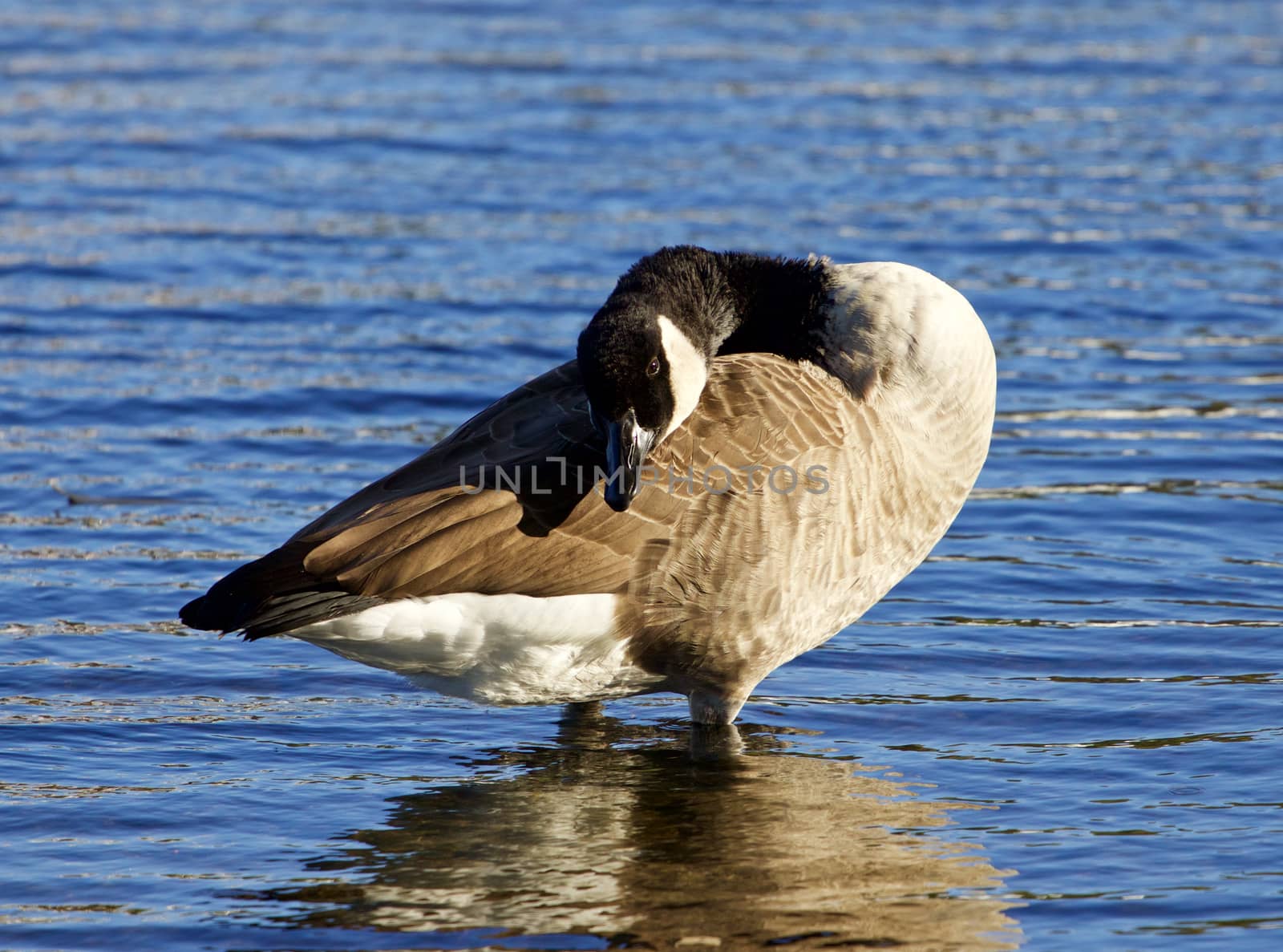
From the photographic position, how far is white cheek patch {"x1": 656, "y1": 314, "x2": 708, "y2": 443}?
613cm

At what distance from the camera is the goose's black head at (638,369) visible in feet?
19.3

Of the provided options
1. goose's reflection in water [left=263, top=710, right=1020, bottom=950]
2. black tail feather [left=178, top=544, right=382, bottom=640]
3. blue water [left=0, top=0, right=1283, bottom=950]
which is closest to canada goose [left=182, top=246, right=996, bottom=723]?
black tail feather [left=178, top=544, right=382, bottom=640]

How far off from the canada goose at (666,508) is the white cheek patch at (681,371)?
0.01m

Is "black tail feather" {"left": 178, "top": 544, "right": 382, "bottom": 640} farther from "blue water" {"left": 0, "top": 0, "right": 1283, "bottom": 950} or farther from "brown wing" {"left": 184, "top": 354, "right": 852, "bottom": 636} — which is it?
"blue water" {"left": 0, "top": 0, "right": 1283, "bottom": 950}

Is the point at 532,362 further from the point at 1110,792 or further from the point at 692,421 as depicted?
the point at 1110,792

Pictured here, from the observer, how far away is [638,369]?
19.5ft

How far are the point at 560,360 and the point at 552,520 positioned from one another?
5593 mm

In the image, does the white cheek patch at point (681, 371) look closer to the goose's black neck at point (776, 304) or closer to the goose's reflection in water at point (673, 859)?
the goose's black neck at point (776, 304)

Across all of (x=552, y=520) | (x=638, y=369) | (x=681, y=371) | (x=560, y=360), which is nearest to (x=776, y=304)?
(x=681, y=371)

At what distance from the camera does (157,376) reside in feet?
36.8

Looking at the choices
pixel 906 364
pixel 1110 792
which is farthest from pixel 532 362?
pixel 1110 792

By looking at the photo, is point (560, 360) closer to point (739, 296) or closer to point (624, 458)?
point (739, 296)

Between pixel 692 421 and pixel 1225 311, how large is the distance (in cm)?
733

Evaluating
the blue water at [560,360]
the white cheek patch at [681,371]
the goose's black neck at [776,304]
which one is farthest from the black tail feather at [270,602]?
the goose's black neck at [776,304]
